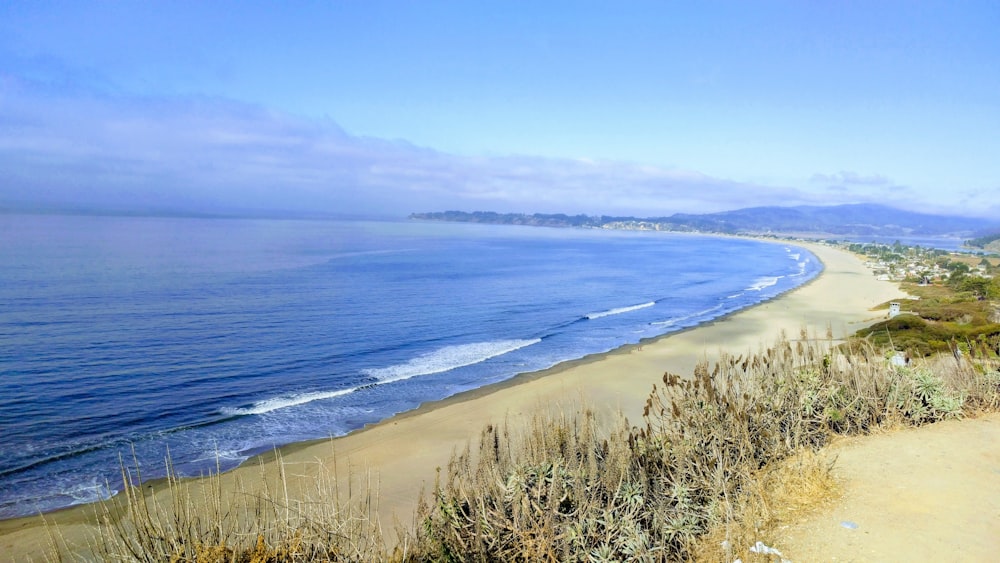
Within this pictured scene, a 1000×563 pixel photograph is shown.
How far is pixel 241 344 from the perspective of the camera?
82.2 feet

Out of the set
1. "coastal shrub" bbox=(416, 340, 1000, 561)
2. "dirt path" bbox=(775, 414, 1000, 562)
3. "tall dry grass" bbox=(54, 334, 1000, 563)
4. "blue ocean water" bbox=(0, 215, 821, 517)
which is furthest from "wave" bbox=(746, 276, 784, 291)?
"dirt path" bbox=(775, 414, 1000, 562)

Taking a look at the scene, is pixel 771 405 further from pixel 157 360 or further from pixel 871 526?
pixel 157 360

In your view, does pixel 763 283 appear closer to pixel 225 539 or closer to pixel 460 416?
pixel 460 416

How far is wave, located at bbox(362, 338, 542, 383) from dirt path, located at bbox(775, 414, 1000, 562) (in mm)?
16013

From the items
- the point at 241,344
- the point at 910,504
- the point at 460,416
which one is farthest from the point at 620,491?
the point at 241,344

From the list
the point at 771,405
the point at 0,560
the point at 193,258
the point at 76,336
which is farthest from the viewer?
the point at 193,258

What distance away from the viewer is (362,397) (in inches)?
773

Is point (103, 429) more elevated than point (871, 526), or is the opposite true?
point (871, 526)

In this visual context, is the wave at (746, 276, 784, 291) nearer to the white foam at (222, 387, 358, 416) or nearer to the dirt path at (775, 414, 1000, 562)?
the white foam at (222, 387, 358, 416)

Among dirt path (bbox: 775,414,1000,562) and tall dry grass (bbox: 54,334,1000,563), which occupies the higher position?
tall dry grass (bbox: 54,334,1000,563)

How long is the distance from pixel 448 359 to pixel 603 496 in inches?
716

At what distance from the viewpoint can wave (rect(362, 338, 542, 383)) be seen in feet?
73.9

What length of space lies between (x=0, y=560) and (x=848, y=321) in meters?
39.1

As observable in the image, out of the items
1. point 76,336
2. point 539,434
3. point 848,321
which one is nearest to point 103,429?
point 76,336
